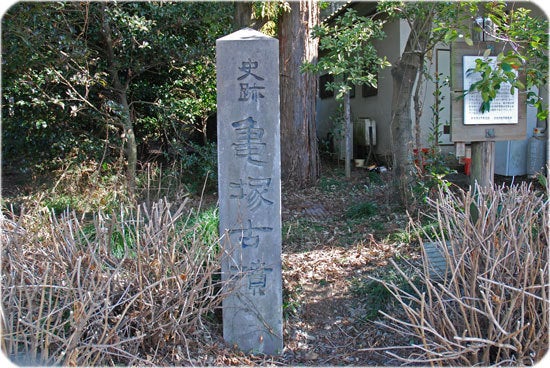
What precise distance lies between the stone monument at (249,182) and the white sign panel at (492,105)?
7.16ft

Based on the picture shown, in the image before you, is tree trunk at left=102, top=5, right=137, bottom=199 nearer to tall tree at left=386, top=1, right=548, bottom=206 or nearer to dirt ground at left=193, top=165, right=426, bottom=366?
dirt ground at left=193, top=165, right=426, bottom=366

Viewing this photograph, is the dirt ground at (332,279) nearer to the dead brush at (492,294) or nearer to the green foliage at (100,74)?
the dead brush at (492,294)

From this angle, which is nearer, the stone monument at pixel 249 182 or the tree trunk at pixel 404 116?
the stone monument at pixel 249 182

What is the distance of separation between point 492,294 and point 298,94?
23.1ft

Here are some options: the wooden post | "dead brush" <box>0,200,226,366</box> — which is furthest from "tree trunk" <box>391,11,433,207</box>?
"dead brush" <box>0,200,226,366</box>

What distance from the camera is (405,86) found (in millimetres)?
7090

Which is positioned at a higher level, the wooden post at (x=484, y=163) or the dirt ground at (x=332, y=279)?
the wooden post at (x=484, y=163)

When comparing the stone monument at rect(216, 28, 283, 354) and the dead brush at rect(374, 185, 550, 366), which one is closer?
the dead brush at rect(374, 185, 550, 366)

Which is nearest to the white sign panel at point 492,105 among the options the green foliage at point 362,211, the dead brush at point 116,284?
the green foliage at point 362,211

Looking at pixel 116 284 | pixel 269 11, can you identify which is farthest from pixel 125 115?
pixel 116 284

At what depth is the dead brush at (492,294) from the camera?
2.95 meters

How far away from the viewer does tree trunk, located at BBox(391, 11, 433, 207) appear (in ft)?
22.5

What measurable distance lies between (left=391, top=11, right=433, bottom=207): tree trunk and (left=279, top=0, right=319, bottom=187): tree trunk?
263 centimetres

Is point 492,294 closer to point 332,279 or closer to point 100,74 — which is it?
point 332,279
